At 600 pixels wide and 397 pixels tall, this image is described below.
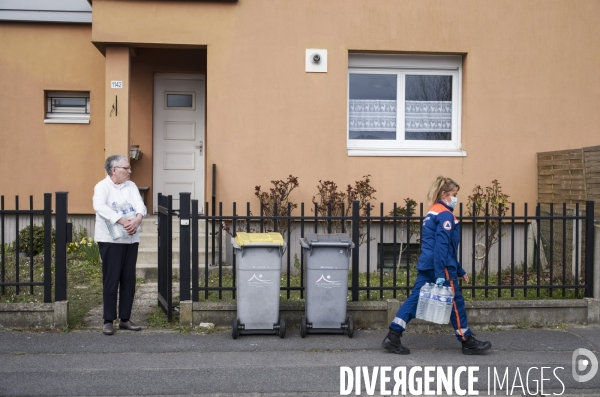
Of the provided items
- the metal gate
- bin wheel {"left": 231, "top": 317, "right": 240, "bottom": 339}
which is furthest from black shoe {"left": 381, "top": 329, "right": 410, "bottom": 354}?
the metal gate

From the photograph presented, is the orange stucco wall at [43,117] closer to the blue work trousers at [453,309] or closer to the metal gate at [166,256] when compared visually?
the metal gate at [166,256]

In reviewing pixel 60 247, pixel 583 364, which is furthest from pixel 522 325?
pixel 60 247

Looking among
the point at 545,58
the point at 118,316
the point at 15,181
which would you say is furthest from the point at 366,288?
Result: the point at 15,181

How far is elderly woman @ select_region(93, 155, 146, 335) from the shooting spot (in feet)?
23.3

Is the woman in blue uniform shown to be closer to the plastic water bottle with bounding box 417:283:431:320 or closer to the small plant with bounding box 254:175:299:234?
the plastic water bottle with bounding box 417:283:431:320

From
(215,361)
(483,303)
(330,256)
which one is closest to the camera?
(215,361)

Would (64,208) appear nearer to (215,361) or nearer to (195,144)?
(215,361)

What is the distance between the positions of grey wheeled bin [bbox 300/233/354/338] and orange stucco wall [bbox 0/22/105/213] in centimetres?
602

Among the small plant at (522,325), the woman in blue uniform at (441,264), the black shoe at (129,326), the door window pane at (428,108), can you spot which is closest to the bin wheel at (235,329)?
the black shoe at (129,326)

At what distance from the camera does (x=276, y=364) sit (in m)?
6.24

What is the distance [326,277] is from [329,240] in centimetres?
36

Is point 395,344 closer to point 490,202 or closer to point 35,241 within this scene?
point 490,202

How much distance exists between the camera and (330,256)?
275 inches

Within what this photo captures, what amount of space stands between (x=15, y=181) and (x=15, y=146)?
0.57m
